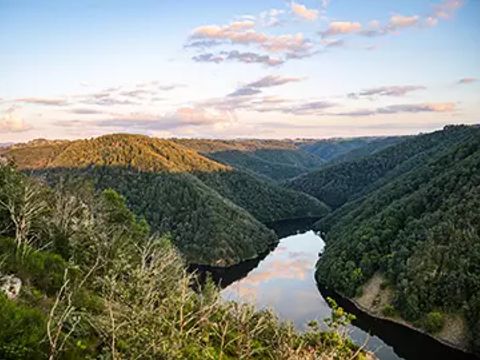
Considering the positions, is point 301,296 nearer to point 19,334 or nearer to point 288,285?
point 288,285

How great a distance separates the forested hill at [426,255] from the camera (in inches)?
3307

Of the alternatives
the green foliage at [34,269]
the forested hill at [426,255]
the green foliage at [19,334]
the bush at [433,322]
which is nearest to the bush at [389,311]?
the forested hill at [426,255]

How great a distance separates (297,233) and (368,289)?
92.4 metres

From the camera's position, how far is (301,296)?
4208 inches

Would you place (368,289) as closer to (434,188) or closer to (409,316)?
(409,316)

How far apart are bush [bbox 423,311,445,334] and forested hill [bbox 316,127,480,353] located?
0.16 meters

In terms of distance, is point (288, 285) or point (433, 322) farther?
point (288, 285)

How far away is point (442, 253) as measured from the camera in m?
93.7

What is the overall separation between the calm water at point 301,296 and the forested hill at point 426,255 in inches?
130

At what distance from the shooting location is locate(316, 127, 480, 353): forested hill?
84.0 meters

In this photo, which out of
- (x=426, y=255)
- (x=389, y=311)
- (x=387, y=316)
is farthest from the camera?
(x=426, y=255)

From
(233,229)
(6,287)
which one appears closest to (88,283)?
(6,287)

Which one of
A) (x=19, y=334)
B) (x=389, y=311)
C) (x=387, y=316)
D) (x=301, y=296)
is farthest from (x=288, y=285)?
(x=19, y=334)

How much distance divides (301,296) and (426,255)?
28.1 meters
